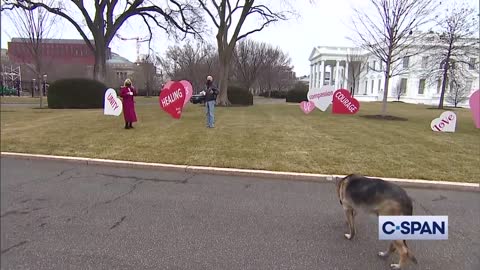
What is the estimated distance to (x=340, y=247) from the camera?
3.45 meters

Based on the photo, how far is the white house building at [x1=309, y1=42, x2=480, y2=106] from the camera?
A: 1892 inches

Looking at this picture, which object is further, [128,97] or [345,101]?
[345,101]

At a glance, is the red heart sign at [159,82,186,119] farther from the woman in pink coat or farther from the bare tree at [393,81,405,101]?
→ the bare tree at [393,81,405,101]

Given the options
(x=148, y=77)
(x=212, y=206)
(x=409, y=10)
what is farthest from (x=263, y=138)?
(x=148, y=77)

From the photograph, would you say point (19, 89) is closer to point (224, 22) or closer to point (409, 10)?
point (224, 22)

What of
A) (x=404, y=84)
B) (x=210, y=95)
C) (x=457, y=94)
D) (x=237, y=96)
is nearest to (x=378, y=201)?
(x=210, y=95)

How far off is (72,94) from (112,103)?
12504 millimetres

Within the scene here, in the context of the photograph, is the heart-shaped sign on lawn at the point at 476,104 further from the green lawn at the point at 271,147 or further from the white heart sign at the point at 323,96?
the white heart sign at the point at 323,96

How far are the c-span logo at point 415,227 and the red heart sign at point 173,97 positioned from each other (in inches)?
394

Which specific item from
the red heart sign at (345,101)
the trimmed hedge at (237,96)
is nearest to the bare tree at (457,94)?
the trimmed hedge at (237,96)

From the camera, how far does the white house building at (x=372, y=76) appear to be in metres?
48.1

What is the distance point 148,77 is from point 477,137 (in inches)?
2066

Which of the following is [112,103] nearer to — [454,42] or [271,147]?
[271,147]

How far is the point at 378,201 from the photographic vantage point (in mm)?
3086
